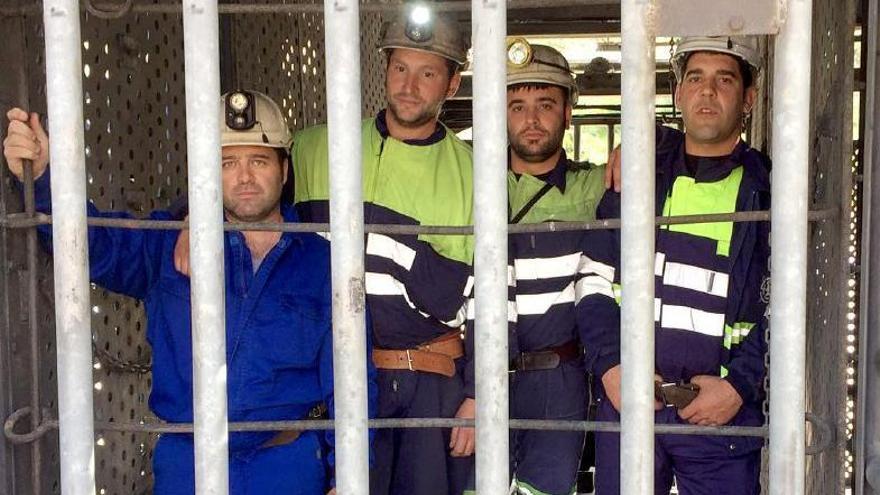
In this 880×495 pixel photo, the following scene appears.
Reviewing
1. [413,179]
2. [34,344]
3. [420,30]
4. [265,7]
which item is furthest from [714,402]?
[34,344]

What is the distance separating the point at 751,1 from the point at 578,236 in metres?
1.49

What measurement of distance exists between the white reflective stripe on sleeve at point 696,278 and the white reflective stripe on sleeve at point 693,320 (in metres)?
0.06

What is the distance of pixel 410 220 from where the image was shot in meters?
3.34

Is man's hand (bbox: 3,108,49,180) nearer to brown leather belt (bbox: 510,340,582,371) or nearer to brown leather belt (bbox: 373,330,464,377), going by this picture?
brown leather belt (bbox: 373,330,464,377)

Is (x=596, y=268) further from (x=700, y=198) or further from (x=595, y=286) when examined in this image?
(x=700, y=198)

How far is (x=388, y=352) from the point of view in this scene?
3.39 m

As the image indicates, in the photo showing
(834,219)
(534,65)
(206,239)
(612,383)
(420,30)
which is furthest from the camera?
(534,65)

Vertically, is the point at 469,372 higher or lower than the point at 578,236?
lower

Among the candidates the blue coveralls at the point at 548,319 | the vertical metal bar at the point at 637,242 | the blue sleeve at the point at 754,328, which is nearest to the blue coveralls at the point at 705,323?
the blue sleeve at the point at 754,328

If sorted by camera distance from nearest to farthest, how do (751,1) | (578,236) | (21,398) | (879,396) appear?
(751,1) < (879,396) < (21,398) < (578,236)

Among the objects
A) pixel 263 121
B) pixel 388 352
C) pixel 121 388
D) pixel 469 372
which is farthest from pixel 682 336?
pixel 121 388

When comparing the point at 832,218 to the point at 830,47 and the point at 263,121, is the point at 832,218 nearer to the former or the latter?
the point at 830,47

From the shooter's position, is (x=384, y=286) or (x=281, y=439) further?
(x=384, y=286)

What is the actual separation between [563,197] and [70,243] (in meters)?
1.77
